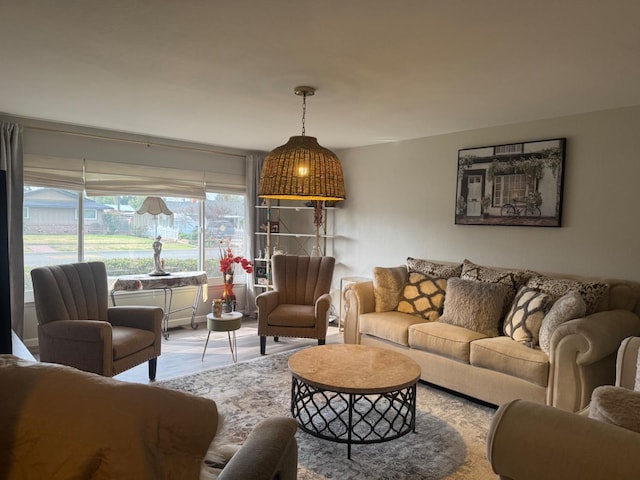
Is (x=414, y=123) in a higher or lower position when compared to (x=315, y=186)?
higher

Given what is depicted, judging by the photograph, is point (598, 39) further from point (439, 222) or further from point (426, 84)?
point (439, 222)

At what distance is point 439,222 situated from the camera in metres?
4.63

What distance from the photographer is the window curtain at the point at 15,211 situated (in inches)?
160

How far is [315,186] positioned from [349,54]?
0.76 metres

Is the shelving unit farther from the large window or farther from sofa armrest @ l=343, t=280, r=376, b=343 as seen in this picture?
sofa armrest @ l=343, t=280, r=376, b=343

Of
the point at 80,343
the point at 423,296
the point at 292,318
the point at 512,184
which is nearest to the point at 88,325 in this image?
the point at 80,343

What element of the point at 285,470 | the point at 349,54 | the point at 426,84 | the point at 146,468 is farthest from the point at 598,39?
the point at 146,468

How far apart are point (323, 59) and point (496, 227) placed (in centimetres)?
255

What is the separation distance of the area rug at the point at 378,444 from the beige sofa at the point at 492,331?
300 millimetres

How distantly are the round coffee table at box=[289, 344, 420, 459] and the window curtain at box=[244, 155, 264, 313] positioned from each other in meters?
2.93

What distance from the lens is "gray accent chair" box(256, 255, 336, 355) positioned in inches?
169

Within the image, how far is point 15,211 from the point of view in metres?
4.11

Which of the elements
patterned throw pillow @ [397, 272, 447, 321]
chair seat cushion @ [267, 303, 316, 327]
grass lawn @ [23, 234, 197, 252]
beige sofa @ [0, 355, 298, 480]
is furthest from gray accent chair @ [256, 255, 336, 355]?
beige sofa @ [0, 355, 298, 480]

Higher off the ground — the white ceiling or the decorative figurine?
the white ceiling
